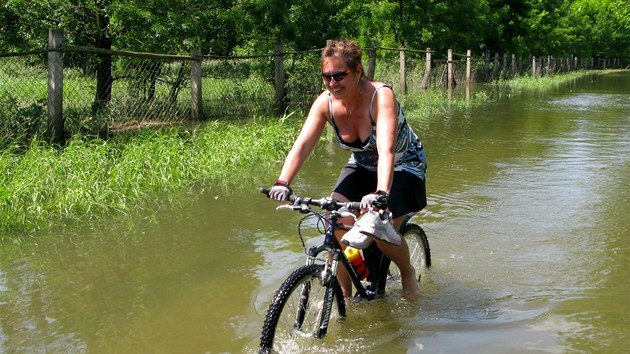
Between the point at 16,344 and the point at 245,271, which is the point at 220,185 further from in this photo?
the point at 16,344

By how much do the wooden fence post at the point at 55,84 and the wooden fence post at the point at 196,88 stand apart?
107 inches

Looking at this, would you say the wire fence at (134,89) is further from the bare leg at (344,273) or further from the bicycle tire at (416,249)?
the bare leg at (344,273)

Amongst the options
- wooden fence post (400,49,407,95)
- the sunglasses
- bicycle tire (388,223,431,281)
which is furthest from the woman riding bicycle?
wooden fence post (400,49,407,95)

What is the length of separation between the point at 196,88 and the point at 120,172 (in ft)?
12.6

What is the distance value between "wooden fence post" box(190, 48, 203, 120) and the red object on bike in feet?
24.2

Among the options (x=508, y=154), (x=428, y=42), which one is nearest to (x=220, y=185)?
(x=508, y=154)

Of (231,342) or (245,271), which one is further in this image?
(245,271)

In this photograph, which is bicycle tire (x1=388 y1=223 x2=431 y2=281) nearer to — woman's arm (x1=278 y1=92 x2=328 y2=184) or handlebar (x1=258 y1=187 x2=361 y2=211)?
woman's arm (x1=278 y1=92 x2=328 y2=184)

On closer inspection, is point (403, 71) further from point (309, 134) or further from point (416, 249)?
point (309, 134)

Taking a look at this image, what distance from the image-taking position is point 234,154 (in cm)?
945

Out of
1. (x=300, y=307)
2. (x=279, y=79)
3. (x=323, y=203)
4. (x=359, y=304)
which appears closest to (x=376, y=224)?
(x=323, y=203)

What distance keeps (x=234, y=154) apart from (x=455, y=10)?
83.2 feet

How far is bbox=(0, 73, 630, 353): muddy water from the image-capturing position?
4223mm

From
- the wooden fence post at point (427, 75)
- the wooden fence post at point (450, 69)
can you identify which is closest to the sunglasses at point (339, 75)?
the wooden fence post at point (427, 75)
